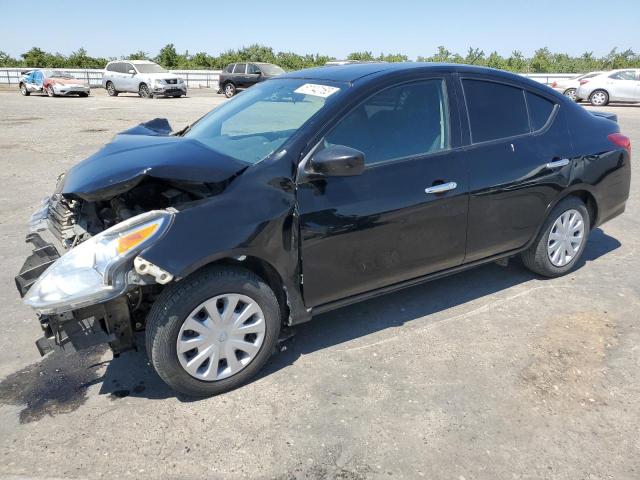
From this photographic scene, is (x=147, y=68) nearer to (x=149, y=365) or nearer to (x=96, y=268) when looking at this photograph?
(x=149, y=365)

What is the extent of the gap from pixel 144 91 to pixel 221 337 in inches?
1060

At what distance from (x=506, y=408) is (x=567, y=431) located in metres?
0.32

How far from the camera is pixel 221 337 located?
2.99 m

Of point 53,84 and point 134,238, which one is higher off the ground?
point 53,84

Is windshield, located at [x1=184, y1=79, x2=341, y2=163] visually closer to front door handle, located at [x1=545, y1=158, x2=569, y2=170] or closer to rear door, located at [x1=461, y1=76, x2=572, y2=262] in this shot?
rear door, located at [x1=461, y1=76, x2=572, y2=262]

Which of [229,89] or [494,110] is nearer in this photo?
[494,110]

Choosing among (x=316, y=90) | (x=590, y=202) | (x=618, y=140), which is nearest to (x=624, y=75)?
(x=618, y=140)

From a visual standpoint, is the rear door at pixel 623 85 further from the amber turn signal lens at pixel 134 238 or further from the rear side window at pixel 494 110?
the amber turn signal lens at pixel 134 238

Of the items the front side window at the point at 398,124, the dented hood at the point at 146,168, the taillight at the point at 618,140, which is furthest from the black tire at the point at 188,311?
the taillight at the point at 618,140

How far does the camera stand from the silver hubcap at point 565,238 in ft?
14.4

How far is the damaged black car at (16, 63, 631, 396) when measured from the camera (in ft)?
9.09

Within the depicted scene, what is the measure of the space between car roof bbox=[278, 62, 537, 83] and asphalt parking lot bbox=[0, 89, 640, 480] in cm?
172

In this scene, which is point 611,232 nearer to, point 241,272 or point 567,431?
point 567,431

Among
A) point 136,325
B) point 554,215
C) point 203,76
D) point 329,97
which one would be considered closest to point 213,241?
point 136,325
